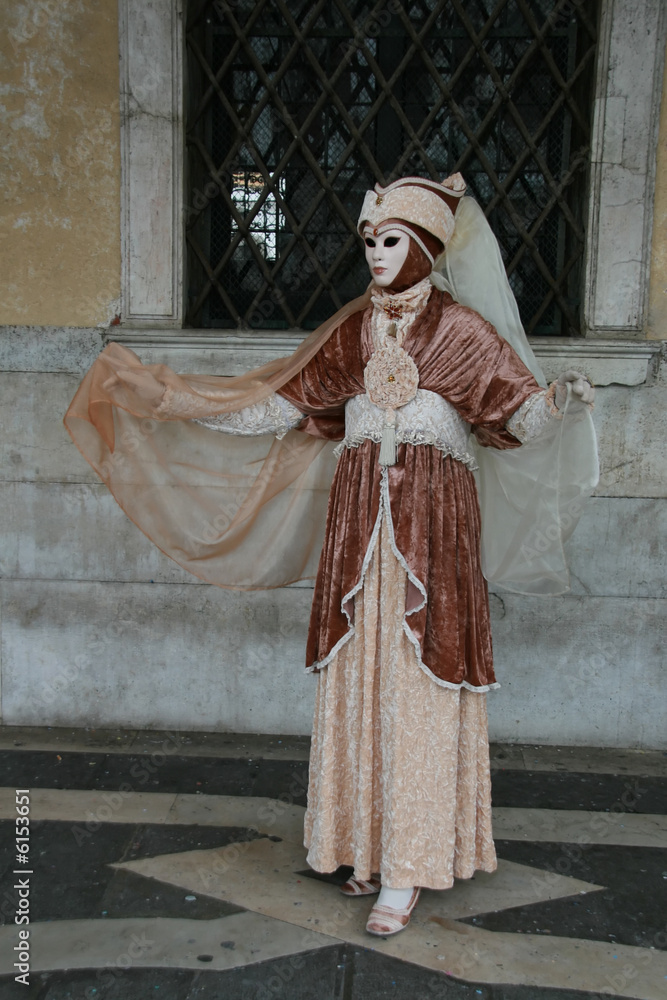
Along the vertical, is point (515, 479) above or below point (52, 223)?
below

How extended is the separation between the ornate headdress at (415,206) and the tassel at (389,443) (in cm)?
50

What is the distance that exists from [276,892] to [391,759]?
0.65 metres

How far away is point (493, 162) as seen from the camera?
3977 millimetres

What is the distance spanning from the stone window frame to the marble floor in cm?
184

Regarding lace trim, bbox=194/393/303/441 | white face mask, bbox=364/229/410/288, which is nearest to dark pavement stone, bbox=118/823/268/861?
lace trim, bbox=194/393/303/441

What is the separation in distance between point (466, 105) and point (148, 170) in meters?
1.48

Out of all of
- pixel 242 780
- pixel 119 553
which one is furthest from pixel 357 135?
pixel 242 780

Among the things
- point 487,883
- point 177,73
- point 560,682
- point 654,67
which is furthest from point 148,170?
point 487,883

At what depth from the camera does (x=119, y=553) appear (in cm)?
399

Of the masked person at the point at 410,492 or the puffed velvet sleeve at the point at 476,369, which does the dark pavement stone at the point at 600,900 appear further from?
the puffed velvet sleeve at the point at 476,369

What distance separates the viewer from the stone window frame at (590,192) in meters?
3.61

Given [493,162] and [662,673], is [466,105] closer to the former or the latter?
[493,162]

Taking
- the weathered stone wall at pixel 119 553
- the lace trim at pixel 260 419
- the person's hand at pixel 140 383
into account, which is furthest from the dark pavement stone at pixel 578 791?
the person's hand at pixel 140 383

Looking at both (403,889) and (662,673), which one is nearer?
(403,889)
